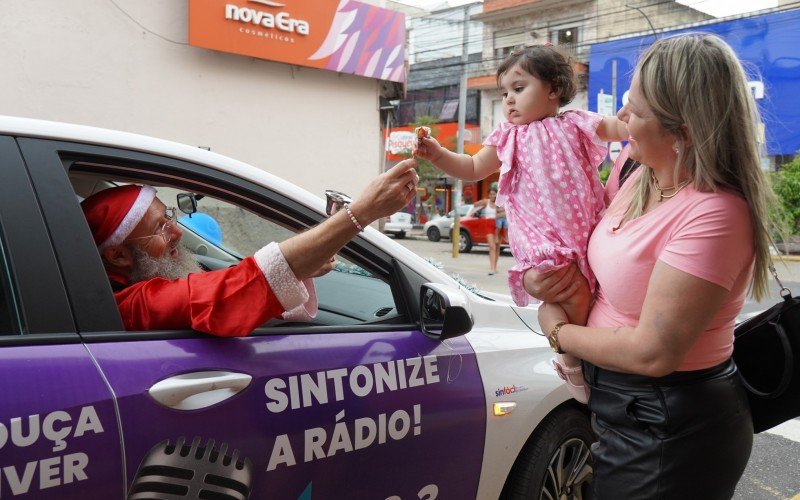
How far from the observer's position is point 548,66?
1.95m

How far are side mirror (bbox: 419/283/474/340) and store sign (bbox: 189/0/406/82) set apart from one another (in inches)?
317

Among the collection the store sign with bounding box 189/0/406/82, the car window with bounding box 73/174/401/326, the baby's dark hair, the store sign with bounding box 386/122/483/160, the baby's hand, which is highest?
the store sign with bounding box 189/0/406/82

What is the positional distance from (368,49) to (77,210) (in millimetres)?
10011

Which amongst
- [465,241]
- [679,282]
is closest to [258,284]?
[679,282]

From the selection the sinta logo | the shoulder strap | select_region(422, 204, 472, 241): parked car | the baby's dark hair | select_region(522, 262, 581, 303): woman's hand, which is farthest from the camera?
select_region(422, 204, 472, 241): parked car

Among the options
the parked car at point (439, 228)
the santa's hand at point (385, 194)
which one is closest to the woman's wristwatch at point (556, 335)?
the santa's hand at point (385, 194)

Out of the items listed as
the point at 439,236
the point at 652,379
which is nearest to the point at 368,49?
the point at 652,379

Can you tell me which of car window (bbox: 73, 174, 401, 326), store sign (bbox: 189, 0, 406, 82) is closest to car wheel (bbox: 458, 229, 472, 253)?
store sign (bbox: 189, 0, 406, 82)

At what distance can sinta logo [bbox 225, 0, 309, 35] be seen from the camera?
9406 millimetres

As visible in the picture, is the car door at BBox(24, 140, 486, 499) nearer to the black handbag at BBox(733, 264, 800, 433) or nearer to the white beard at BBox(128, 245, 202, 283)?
the white beard at BBox(128, 245, 202, 283)

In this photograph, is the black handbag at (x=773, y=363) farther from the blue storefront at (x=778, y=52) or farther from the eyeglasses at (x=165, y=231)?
the blue storefront at (x=778, y=52)

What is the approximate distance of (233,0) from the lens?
31.0 ft

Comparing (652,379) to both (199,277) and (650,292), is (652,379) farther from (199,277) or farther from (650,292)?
(199,277)

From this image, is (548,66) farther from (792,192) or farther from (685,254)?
(792,192)
